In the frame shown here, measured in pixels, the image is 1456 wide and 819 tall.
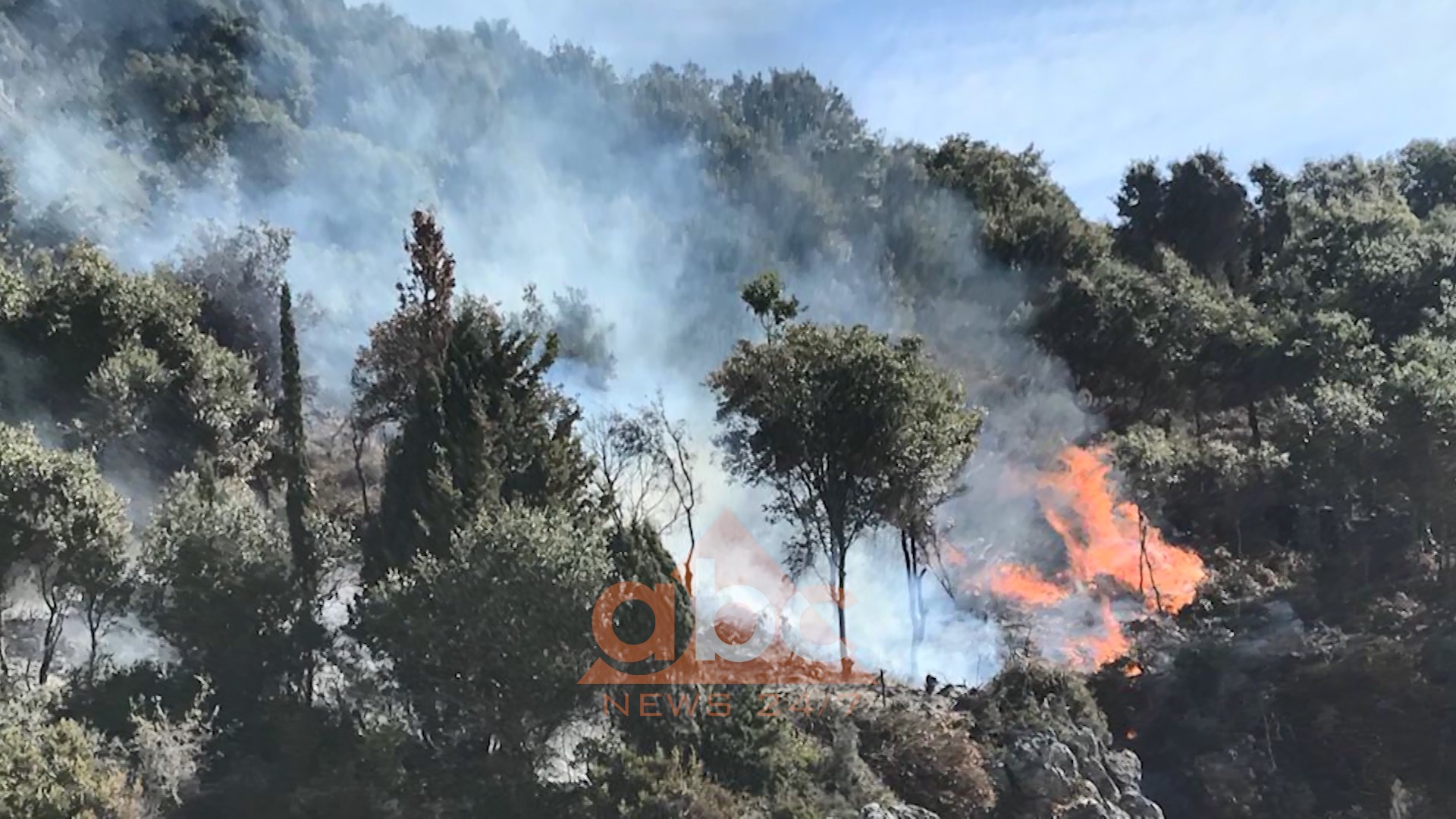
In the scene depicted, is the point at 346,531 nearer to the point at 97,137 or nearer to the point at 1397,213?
the point at 97,137

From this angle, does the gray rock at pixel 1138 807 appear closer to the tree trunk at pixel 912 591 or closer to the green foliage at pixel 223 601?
the tree trunk at pixel 912 591

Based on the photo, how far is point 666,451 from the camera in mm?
34500

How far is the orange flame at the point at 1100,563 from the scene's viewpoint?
3331cm

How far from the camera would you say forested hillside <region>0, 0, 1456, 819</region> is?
776 inches

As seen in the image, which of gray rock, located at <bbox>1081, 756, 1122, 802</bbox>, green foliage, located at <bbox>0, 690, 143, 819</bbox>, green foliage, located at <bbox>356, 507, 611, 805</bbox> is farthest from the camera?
gray rock, located at <bbox>1081, 756, 1122, 802</bbox>

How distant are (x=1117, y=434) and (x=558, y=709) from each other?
27655mm

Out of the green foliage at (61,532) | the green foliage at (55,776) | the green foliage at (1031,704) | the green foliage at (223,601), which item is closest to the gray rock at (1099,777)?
the green foliage at (1031,704)

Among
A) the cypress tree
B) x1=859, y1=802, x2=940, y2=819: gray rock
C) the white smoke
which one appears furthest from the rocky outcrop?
the cypress tree

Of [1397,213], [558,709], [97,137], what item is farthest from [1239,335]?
[97,137]

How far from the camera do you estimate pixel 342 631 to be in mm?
21656

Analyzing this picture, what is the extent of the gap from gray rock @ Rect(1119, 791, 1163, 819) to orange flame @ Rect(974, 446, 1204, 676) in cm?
743

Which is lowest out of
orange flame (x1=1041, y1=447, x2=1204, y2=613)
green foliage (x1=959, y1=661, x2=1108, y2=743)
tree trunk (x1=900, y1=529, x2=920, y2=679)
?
green foliage (x1=959, y1=661, x2=1108, y2=743)

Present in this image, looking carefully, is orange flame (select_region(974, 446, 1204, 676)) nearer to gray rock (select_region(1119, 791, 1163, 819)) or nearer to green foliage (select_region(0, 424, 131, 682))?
gray rock (select_region(1119, 791, 1163, 819))

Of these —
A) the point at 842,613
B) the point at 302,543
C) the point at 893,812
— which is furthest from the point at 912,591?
the point at 302,543
